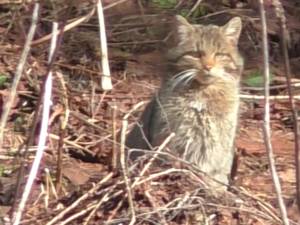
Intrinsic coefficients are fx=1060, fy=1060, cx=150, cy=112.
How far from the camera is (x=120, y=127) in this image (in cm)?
568

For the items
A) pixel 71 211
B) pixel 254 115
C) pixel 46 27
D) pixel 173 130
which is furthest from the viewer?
pixel 46 27

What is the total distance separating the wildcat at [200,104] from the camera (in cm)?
505

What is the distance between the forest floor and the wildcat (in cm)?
22

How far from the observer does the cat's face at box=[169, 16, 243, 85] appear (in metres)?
5.03

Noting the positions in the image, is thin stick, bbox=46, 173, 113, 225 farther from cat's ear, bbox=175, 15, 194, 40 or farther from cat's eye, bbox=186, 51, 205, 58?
cat's ear, bbox=175, 15, 194, 40

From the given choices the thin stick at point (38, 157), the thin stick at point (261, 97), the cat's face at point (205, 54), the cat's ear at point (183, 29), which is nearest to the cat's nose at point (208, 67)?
the cat's face at point (205, 54)

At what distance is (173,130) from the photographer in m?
5.07

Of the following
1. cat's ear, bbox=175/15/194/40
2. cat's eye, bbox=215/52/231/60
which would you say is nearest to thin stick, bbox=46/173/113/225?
cat's eye, bbox=215/52/231/60

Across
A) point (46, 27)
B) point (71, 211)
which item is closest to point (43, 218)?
point (71, 211)

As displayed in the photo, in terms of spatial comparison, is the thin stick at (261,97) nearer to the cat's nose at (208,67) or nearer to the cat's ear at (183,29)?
the cat's ear at (183,29)

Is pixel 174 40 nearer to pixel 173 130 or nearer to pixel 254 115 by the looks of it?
pixel 173 130

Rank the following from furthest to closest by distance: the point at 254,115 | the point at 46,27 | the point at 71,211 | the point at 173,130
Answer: the point at 46,27
the point at 254,115
the point at 173,130
the point at 71,211

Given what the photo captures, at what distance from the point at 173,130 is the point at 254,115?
1.43m

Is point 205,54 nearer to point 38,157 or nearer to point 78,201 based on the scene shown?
point 78,201
